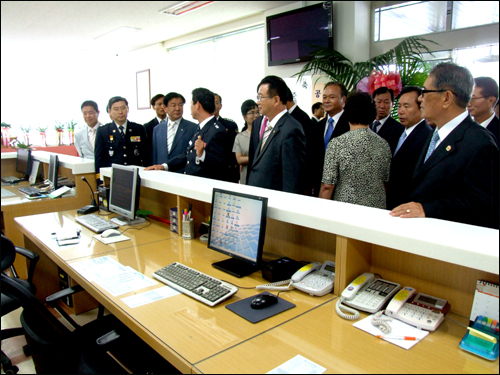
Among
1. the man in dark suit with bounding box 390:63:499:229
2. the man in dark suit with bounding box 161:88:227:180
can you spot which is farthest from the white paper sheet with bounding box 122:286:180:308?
the man in dark suit with bounding box 161:88:227:180

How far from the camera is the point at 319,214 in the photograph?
4.56 ft

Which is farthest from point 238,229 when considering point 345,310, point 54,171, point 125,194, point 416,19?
point 416,19

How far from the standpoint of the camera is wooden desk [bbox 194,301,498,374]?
3.08 feet

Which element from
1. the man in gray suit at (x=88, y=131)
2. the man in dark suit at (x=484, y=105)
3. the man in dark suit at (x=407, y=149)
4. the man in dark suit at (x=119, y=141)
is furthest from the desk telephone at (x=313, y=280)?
the man in gray suit at (x=88, y=131)

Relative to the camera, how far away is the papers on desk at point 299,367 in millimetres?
931

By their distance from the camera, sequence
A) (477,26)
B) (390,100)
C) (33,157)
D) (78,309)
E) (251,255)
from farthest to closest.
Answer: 1. (33,157)
2. (477,26)
3. (390,100)
4. (78,309)
5. (251,255)

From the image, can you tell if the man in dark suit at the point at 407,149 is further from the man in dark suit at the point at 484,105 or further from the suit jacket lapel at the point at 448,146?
the suit jacket lapel at the point at 448,146

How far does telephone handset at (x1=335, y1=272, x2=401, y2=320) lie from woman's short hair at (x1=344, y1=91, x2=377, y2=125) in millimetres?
959

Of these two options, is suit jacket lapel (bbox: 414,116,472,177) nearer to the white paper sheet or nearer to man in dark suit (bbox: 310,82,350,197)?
the white paper sheet

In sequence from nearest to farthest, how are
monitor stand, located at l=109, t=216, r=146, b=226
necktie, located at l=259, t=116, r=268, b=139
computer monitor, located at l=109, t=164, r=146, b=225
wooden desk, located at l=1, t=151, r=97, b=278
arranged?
computer monitor, located at l=109, t=164, r=146, b=225
monitor stand, located at l=109, t=216, r=146, b=226
necktie, located at l=259, t=116, r=268, b=139
wooden desk, located at l=1, t=151, r=97, b=278

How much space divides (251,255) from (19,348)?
1.69 meters

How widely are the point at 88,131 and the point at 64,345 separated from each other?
3.51 metres

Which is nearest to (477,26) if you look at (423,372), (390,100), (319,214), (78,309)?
(390,100)

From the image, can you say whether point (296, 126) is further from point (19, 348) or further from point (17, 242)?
point (17, 242)
